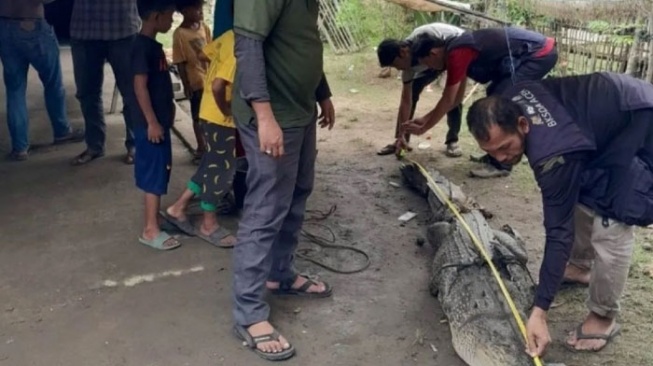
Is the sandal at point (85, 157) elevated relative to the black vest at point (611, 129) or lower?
lower

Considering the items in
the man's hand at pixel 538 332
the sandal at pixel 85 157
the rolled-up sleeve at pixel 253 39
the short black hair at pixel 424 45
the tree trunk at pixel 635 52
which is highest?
the rolled-up sleeve at pixel 253 39

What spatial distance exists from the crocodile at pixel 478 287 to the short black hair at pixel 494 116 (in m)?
0.87

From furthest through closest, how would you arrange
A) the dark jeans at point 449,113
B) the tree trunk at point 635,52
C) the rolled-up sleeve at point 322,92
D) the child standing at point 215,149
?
1. the tree trunk at point 635,52
2. the dark jeans at point 449,113
3. the child standing at point 215,149
4. the rolled-up sleeve at point 322,92

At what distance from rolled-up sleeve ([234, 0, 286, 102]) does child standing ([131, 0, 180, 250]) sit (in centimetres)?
130

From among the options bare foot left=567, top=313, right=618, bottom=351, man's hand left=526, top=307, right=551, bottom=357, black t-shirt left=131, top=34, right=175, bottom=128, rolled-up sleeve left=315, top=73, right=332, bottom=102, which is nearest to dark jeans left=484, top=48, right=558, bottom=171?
rolled-up sleeve left=315, top=73, right=332, bottom=102

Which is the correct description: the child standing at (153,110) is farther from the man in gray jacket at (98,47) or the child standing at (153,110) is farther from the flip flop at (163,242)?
the man in gray jacket at (98,47)

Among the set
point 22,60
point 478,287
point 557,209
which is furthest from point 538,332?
point 22,60

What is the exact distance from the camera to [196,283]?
3910mm

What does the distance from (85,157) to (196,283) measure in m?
2.42

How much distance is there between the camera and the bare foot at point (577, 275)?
392 cm

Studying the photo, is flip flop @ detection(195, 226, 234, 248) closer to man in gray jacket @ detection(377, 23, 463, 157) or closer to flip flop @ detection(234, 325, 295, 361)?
flip flop @ detection(234, 325, 295, 361)

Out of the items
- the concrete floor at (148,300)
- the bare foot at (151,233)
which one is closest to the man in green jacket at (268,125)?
the concrete floor at (148,300)

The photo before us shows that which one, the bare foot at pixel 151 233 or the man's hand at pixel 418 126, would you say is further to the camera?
the man's hand at pixel 418 126

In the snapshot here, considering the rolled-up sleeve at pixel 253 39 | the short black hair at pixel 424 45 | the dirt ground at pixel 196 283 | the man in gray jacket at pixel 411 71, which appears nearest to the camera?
the rolled-up sleeve at pixel 253 39
